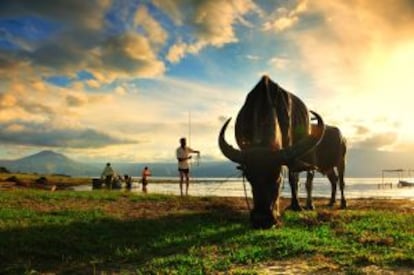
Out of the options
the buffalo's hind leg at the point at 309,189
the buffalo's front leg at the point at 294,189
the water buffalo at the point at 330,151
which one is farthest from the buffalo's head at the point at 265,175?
the water buffalo at the point at 330,151

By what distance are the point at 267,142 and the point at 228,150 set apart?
1.11m

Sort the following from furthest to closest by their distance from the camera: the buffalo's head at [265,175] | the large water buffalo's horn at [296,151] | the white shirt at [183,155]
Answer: the white shirt at [183,155], the large water buffalo's horn at [296,151], the buffalo's head at [265,175]

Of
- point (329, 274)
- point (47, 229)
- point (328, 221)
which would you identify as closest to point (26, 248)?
point (47, 229)

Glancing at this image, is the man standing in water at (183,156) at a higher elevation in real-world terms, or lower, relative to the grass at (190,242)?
higher

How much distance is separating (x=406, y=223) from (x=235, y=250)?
6353 mm

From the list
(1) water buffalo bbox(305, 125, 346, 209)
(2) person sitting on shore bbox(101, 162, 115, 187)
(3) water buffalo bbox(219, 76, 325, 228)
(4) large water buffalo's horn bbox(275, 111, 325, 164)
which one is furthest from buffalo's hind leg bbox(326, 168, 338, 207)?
(2) person sitting on shore bbox(101, 162, 115, 187)

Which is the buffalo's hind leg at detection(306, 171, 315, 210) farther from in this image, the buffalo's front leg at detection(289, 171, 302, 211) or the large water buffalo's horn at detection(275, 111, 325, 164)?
the large water buffalo's horn at detection(275, 111, 325, 164)

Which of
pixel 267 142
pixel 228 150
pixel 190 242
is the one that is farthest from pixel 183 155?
pixel 190 242

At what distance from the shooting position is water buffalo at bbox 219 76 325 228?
12000 mm

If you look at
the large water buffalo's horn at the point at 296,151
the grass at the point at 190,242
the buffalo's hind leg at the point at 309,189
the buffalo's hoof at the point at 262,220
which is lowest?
the grass at the point at 190,242

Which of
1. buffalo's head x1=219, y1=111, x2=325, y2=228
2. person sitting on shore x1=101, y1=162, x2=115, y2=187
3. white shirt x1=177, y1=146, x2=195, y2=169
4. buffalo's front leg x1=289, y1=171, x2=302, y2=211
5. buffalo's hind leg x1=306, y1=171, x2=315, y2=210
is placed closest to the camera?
buffalo's head x1=219, y1=111, x2=325, y2=228

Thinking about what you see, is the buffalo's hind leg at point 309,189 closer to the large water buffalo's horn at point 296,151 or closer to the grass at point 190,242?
the grass at point 190,242

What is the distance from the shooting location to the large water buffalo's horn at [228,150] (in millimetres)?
12828

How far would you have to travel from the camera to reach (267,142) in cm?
1270
